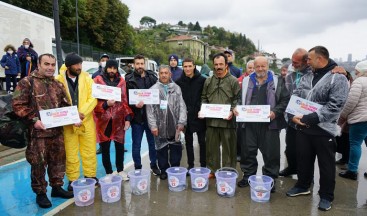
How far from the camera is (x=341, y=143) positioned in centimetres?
554

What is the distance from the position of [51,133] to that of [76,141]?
17.3 inches

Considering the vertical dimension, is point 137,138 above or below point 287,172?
above

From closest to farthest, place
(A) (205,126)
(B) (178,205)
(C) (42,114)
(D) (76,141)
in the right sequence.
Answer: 1. (C) (42,114)
2. (B) (178,205)
3. (D) (76,141)
4. (A) (205,126)

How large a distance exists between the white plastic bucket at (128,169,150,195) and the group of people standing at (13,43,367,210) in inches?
21.9

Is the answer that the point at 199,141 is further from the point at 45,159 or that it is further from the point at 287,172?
the point at 45,159

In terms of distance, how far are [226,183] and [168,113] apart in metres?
1.44

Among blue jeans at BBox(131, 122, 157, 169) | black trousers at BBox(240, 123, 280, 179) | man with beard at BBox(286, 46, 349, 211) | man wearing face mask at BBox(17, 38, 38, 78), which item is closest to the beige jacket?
man with beard at BBox(286, 46, 349, 211)

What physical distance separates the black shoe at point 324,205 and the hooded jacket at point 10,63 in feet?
36.2

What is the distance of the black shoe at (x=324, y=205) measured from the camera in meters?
3.58

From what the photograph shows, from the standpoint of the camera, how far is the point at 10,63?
10.3m

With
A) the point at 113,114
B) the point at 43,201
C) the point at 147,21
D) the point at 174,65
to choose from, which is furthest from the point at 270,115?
the point at 147,21

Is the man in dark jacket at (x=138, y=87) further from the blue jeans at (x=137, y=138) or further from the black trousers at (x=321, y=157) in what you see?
the black trousers at (x=321, y=157)

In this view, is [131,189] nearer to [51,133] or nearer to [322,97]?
[51,133]

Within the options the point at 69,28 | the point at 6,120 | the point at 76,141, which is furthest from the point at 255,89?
the point at 69,28
